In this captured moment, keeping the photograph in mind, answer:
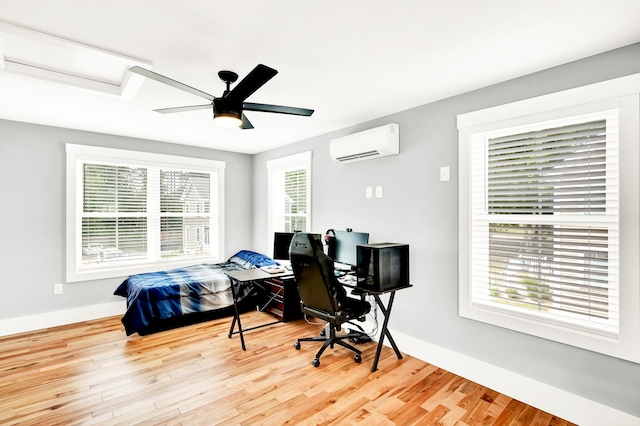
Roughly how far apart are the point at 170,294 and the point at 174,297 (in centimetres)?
6

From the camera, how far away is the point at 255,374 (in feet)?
8.97

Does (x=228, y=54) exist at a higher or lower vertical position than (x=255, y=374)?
higher

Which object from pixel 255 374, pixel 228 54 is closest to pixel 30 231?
pixel 255 374

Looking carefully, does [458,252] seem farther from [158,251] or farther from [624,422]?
[158,251]

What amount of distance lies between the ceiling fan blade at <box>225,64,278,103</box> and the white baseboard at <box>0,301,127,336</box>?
11.8 feet

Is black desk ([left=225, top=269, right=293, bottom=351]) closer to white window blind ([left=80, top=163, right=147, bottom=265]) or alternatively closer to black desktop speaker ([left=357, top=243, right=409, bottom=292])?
black desktop speaker ([left=357, top=243, right=409, bottom=292])

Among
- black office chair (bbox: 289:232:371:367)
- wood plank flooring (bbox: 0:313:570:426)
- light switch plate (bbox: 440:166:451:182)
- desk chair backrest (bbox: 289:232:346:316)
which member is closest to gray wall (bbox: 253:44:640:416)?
light switch plate (bbox: 440:166:451:182)

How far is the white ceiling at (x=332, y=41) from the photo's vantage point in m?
1.64

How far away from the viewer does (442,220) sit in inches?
114

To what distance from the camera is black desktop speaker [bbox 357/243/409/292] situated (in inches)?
107

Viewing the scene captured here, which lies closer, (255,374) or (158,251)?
(255,374)

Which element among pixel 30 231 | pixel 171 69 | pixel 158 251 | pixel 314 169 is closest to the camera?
pixel 171 69

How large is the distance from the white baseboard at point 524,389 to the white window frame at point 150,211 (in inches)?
139

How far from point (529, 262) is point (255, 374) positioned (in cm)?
237
